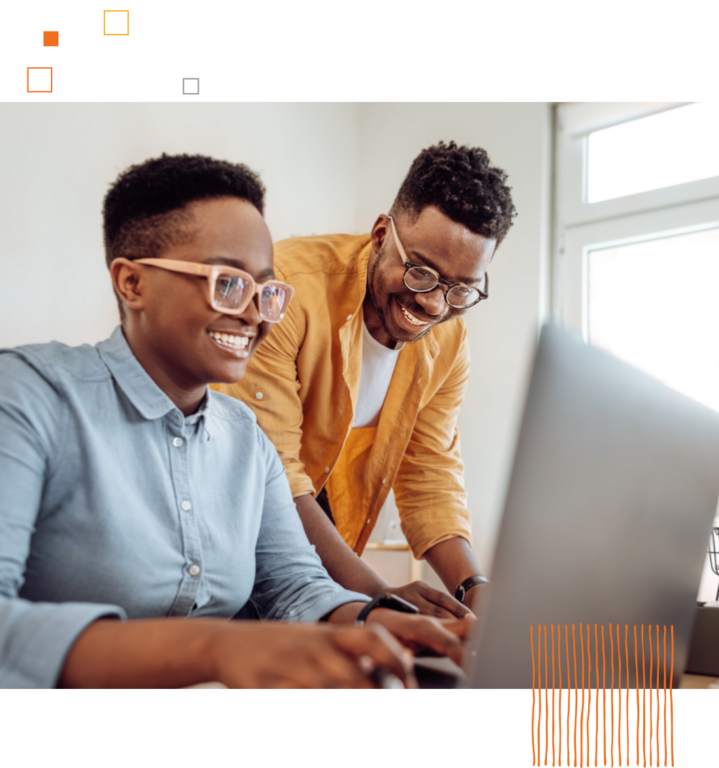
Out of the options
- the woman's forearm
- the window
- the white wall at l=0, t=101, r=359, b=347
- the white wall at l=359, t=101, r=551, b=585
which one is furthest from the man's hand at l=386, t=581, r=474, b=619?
the white wall at l=359, t=101, r=551, b=585

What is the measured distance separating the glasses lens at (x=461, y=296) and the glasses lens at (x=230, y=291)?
1.82 ft

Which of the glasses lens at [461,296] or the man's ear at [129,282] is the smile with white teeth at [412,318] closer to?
the glasses lens at [461,296]

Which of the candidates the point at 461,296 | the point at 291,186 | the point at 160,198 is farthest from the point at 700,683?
the point at 291,186

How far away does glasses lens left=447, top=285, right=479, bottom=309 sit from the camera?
4.53 feet

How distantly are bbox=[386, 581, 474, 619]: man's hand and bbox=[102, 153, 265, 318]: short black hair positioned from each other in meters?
0.58

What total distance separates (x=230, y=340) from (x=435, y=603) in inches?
18.5

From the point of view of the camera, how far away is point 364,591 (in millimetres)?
1196
